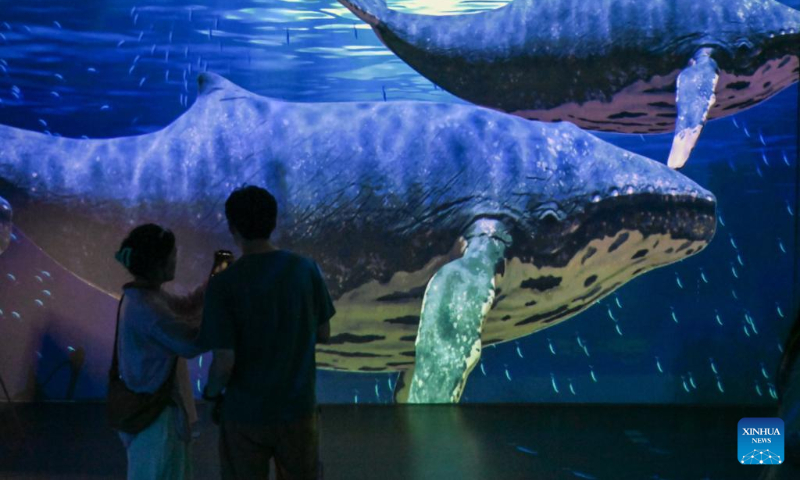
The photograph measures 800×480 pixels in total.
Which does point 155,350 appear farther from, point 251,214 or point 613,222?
point 613,222

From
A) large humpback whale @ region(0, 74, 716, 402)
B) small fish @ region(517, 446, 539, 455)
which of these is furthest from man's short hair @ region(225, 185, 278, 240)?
large humpback whale @ region(0, 74, 716, 402)

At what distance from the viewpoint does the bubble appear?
6076 mm

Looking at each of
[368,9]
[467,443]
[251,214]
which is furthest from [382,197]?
[251,214]

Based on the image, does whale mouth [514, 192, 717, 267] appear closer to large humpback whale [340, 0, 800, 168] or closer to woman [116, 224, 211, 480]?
large humpback whale [340, 0, 800, 168]

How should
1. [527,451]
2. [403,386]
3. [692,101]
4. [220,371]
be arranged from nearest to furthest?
[220,371]
[527,451]
[692,101]
[403,386]

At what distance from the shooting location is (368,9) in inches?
250

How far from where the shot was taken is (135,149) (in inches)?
241

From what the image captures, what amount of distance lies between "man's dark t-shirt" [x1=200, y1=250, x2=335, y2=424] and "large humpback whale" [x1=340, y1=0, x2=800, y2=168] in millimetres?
4315

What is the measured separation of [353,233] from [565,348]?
82.1 inches

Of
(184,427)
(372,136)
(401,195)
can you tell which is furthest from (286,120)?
(184,427)

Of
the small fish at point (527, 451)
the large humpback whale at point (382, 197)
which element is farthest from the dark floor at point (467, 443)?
the large humpback whale at point (382, 197)

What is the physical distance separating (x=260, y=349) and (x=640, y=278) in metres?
4.87

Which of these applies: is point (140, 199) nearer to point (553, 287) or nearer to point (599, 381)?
point (553, 287)

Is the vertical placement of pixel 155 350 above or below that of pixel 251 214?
below
